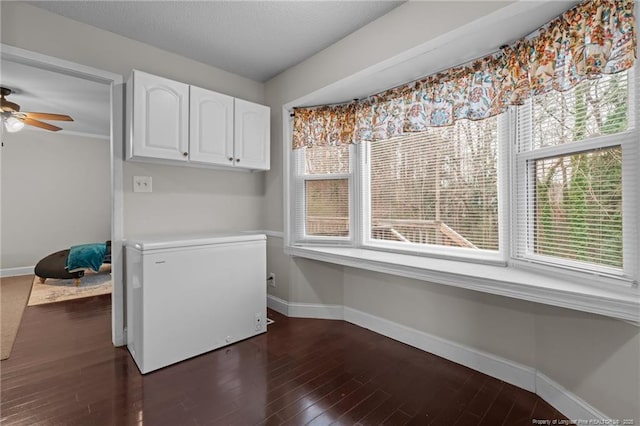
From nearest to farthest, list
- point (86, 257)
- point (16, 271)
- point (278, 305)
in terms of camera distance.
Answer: point (278, 305), point (86, 257), point (16, 271)

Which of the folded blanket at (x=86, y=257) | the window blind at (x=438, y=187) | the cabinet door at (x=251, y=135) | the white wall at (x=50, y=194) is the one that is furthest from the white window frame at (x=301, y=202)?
the white wall at (x=50, y=194)

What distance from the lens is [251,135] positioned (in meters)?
2.86

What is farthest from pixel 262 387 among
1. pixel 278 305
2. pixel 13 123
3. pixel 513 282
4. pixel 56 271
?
pixel 13 123

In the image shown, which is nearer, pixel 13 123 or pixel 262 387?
pixel 262 387

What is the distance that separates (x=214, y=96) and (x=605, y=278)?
2891 millimetres

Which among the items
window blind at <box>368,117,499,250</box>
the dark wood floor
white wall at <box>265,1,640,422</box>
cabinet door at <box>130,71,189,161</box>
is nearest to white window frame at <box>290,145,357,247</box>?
white wall at <box>265,1,640,422</box>

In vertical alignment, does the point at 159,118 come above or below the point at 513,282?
above

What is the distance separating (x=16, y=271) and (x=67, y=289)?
1.63 m

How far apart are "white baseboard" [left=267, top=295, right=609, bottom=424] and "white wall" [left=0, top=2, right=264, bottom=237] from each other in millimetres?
1129

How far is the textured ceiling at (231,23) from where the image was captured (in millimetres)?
2074

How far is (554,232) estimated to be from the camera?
1.71 meters

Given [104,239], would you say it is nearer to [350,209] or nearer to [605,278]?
[350,209]

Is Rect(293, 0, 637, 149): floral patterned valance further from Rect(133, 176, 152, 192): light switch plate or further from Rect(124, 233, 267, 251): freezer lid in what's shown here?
Rect(133, 176, 152, 192): light switch plate

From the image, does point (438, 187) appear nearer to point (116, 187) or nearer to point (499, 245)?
point (499, 245)
